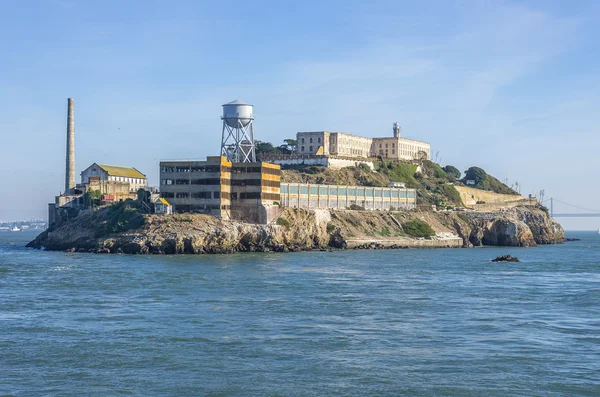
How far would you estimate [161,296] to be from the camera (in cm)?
5888

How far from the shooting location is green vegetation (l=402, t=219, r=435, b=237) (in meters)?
142

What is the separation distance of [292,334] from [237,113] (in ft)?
326

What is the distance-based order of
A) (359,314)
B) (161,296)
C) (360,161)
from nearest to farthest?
(359,314), (161,296), (360,161)

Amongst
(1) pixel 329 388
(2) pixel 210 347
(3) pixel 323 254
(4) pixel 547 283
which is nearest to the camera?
(1) pixel 329 388

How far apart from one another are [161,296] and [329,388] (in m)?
28.6

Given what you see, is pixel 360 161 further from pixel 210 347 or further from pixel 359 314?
pixel 210 347

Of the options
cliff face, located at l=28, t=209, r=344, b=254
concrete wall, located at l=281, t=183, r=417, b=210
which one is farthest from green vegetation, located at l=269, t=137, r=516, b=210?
cliff face, located at l=28, t=209, r=344, b=254

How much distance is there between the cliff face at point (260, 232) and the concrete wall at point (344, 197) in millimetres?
4235

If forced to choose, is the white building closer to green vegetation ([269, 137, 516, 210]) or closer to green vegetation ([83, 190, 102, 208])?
green vegetation ([83, 190, 102, 208])

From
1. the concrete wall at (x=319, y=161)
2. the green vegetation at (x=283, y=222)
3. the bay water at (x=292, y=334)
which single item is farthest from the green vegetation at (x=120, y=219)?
the concrete wall at (x=319, y=161)

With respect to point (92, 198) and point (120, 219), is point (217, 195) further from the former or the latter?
point (92, 198)

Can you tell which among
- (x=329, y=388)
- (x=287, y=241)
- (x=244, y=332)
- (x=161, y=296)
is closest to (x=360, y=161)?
(x=287, y=241)

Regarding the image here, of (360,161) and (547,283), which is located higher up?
(360,161)

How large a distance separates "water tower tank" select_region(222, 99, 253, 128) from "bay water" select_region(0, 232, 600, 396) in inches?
2520
